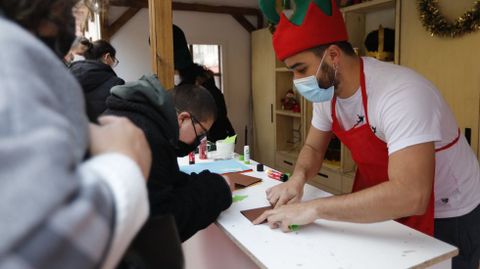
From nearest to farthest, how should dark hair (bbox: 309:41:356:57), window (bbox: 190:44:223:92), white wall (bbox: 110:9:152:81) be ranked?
dark hair (bbox: 309:41:356:57) → white wall (bbox: 110:9:152:81) → window (bbox: 190:44:223:92)

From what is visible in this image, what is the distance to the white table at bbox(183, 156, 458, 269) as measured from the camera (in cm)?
107

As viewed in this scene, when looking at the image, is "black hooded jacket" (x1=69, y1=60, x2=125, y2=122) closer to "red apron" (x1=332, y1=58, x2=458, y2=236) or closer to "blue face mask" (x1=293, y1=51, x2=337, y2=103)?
"blue face mask" (x1=293, y1=51, x2=337, y2=103)

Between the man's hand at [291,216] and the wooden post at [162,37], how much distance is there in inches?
62.3

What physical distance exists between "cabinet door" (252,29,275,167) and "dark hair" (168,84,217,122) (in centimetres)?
314

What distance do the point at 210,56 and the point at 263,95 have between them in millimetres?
867

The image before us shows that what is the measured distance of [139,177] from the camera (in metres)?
0.47

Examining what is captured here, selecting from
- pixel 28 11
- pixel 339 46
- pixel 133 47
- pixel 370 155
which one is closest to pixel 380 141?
pixel 370 155

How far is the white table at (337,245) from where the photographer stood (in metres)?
1.07

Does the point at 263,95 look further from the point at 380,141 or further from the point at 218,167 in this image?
the point at 380,141

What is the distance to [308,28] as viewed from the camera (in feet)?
4.88

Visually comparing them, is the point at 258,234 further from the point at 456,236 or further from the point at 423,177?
the point at 456,236

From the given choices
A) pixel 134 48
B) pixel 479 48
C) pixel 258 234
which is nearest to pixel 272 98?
pixel 134 48

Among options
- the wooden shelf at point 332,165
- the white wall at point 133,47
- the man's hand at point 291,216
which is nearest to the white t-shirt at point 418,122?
the man's hand at point 291,216

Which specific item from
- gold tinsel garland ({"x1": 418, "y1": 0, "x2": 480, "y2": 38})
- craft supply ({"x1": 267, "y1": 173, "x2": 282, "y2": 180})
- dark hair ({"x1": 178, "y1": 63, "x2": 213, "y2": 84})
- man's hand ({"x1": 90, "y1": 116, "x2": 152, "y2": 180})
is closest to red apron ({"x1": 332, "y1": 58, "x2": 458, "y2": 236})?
craft supply ({"x1": 267, "y1": 173, "x2": 282, "y2": 180})
